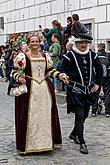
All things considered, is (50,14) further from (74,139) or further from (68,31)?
(74,139)

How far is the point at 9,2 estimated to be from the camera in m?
25.2

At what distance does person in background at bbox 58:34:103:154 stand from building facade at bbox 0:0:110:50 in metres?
8.57

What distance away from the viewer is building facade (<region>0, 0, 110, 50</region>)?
53.3ft

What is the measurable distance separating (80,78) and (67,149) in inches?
45.3

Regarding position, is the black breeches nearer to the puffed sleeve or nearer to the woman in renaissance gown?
the woman in renaissance gown

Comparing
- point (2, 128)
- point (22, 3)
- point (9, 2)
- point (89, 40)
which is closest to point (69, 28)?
point (2, 128)

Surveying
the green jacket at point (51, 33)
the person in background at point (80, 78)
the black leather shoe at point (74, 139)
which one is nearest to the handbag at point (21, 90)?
the person in background at point (80, 78)

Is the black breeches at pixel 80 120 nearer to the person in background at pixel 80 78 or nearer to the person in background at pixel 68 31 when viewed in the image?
the person in background at pixel 80 78

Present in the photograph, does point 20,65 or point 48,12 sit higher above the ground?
point 48,12

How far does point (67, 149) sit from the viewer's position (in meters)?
7.48

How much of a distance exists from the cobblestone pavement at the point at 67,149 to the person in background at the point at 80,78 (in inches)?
11.0

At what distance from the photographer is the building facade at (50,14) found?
53.3ft

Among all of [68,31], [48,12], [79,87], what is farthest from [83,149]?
[48,12]

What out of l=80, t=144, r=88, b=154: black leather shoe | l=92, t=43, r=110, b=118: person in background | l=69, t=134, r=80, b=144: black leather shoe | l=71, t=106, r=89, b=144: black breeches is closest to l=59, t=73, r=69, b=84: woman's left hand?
l=71, t=106, r=89, b=144: black breeches
